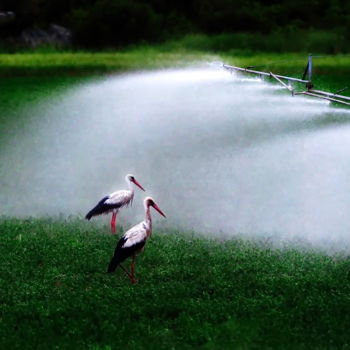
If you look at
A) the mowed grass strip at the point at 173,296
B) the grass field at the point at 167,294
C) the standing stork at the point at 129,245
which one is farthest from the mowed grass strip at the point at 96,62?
the standing stork at the point at 129,245

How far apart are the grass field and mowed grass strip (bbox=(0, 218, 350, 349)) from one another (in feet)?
0.03

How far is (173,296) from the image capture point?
26.3 ft

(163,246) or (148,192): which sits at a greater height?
(163,246)

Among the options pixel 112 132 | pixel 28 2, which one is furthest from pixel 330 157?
pixel 28 2

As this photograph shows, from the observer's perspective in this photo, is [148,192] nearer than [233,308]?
No

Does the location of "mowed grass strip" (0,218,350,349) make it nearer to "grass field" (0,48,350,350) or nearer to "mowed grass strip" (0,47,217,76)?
"grass field" (0,48,350,350)

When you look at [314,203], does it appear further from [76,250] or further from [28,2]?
[28,2]

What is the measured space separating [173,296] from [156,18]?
646 inches

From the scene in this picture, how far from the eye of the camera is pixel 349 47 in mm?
22062

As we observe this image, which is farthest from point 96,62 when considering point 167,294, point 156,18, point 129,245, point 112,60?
point 167,294

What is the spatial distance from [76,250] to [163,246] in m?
0.96

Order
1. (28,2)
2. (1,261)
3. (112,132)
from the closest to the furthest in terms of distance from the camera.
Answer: (1,261) < (112,132) < (28,2)

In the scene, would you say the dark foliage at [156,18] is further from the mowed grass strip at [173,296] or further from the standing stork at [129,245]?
the standing stork at [129,245]

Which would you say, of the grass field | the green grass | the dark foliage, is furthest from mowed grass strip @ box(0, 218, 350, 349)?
the dark foliage
